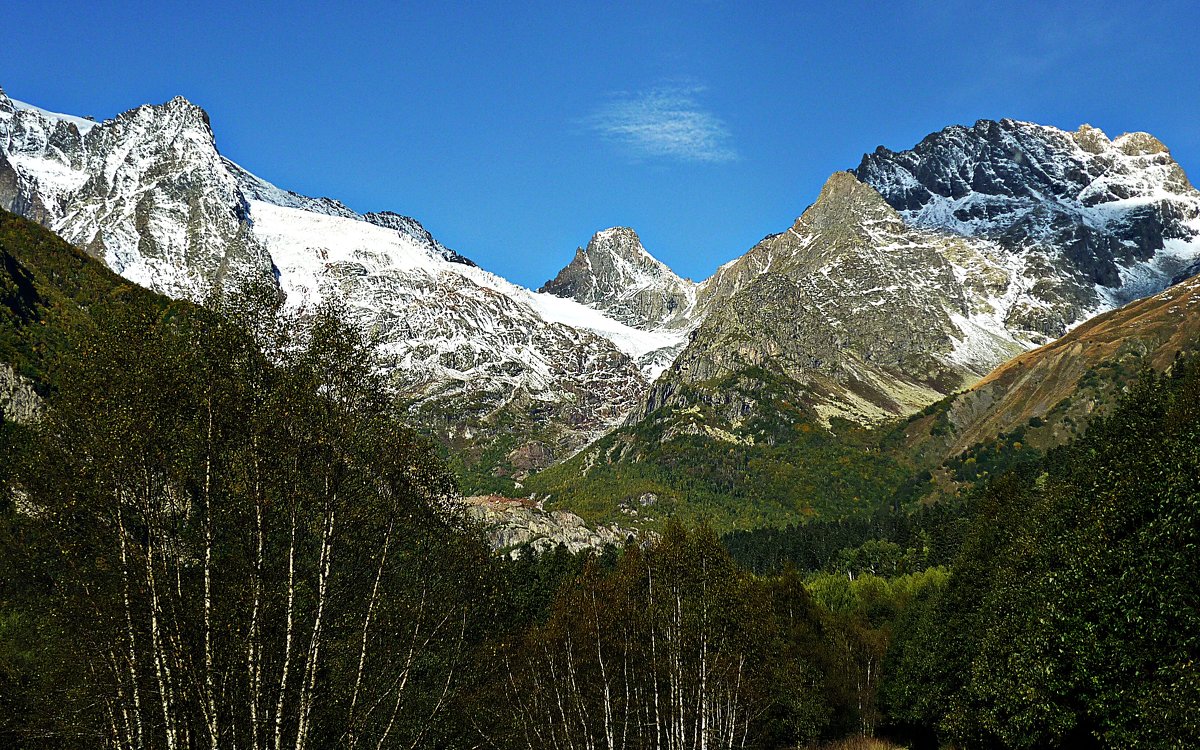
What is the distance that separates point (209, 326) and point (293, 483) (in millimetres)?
5989

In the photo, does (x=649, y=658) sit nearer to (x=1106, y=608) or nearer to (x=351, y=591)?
(x=1106, y=608)

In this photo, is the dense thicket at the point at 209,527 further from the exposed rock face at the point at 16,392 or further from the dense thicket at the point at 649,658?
the exposed rock face at the point at 16,392

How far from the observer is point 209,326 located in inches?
1123

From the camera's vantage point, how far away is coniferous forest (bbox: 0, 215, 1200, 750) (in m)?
26.2

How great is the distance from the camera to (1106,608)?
43125 mm

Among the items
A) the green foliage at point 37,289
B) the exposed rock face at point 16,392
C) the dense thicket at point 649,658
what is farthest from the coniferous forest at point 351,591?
the exposed rock face at point 16,392

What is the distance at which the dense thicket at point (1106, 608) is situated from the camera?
1490 inches

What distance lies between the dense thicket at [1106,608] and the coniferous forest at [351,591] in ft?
0.58

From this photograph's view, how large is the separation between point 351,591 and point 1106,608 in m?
37.0

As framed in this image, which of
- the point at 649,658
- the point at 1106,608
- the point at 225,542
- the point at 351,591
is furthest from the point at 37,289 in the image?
the point at 1106,608

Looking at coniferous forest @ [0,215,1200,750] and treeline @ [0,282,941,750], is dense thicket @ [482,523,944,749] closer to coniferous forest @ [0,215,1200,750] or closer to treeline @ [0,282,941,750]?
coniferous forest @ [0,215,1200,750]

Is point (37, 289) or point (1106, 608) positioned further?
point (37, 289)

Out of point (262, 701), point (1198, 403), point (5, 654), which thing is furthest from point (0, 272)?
point (1198, 403)

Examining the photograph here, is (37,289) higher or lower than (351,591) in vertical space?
higher
